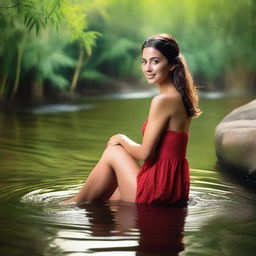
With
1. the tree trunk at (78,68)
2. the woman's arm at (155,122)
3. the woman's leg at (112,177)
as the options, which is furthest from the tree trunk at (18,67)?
the woman's arm at (155,122)

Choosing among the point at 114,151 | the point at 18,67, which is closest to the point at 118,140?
the point at 114,151

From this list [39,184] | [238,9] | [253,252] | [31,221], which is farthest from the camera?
[238,9]

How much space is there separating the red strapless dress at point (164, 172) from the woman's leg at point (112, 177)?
0.16 ft

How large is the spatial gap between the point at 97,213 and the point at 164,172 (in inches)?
15.6

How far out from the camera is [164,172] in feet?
12.1

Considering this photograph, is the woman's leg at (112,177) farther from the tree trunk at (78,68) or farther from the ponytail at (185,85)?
the tree trunk at (78,68)

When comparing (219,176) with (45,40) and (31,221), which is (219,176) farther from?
(45,40)

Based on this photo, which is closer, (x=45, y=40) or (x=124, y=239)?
(x=124, y=239)

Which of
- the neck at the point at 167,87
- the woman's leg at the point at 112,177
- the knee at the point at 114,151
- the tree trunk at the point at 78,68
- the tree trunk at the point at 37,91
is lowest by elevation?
the woman's leg at the point at 112,177

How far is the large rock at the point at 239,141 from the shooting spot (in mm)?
4957

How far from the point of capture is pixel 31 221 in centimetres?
358

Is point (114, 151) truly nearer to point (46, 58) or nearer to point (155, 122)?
point (155, 122)

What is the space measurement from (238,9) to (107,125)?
6518 millimetres

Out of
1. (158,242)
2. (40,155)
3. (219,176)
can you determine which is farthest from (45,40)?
(158,242)
